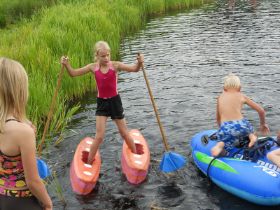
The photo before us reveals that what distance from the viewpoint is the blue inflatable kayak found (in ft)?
18.0

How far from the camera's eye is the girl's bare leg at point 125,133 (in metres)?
6.82

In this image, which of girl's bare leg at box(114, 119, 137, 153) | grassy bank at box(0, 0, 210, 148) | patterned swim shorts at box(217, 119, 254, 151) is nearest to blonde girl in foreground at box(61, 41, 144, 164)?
girl's bare leg at box(114, 119, 137, 153)

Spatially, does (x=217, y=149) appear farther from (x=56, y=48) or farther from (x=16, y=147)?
(x=56, y=48)

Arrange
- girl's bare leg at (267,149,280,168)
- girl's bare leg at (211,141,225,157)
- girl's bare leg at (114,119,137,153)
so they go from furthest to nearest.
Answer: girl's bare leg at (114,119,137,153)
girl's bare leg at (211,141,225,157)
girl's bare leg at (267,149,280,168)

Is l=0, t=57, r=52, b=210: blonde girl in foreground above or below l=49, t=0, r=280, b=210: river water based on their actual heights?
above

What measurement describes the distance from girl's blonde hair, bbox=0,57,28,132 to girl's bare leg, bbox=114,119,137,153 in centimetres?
365

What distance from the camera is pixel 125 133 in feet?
22.7

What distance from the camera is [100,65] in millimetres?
6578

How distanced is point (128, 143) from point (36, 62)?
421cm

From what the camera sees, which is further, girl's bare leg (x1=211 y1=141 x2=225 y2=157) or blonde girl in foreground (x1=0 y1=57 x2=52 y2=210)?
girl's bare leg (x1=211 y1=141 x2=225 y2=157)

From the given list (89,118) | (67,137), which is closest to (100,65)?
(67,137)

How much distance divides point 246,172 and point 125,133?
2.17m

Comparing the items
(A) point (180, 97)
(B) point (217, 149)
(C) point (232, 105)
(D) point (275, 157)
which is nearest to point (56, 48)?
(A) point (180, 97)

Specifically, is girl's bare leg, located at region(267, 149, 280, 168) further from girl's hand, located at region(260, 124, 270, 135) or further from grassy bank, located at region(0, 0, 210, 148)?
grassy bank, located at region(0, 0, 210, 148)
